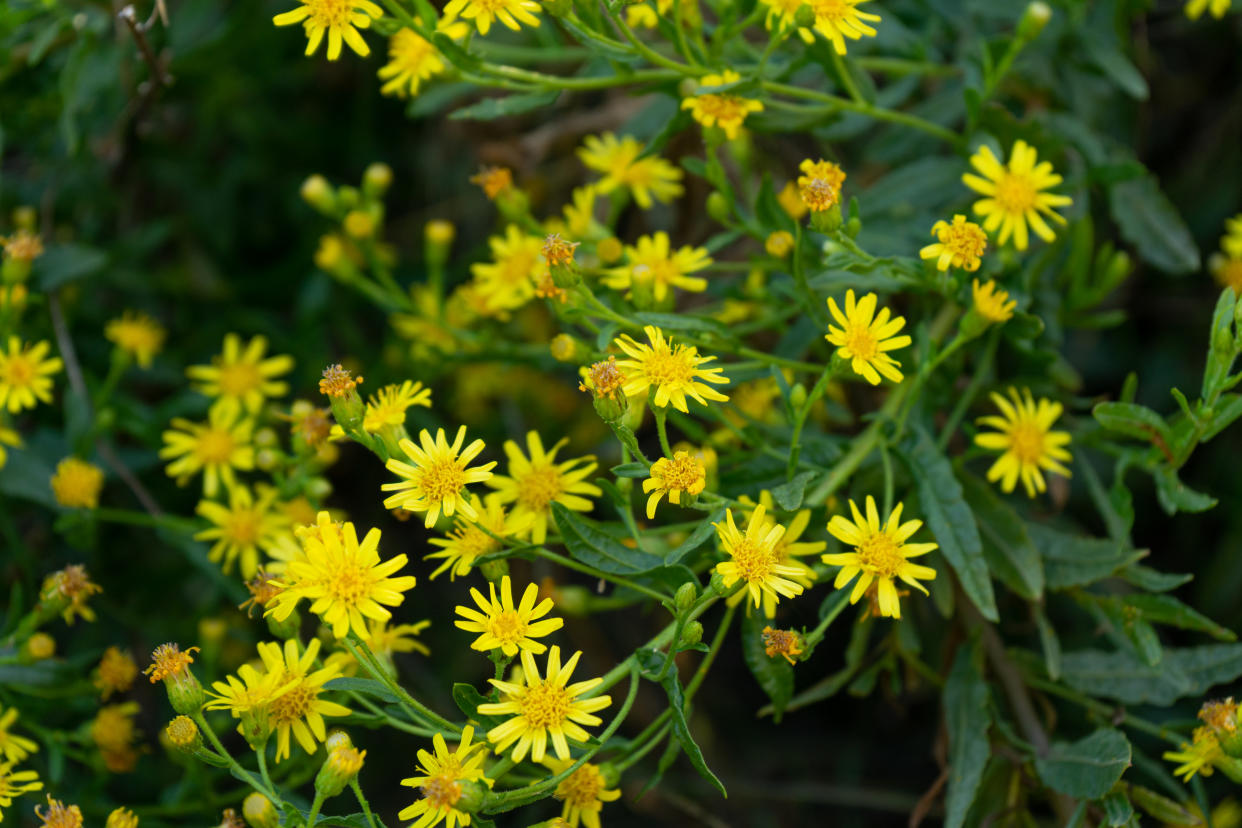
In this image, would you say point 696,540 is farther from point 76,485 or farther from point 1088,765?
point 76,485

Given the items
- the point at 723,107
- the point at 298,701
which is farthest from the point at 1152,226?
the point at 298,701

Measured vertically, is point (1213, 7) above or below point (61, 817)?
above

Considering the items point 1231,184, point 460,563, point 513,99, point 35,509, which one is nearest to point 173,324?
point 35,509

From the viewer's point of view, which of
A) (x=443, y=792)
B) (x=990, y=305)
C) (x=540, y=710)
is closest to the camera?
(x=443, y=792)

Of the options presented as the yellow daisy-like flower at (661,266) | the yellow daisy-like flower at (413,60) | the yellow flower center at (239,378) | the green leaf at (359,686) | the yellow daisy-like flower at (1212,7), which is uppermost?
the yellow daisy-like flower at (413,60)

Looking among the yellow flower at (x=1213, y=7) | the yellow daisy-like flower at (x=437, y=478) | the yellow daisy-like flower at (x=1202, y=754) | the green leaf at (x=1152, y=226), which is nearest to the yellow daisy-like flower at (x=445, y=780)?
the yellow daisy-like flower at (x=437, y=478)

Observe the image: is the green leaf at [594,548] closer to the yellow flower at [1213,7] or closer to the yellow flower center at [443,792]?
the yellow flower center at [443,792]

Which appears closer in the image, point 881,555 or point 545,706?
point 545,706
